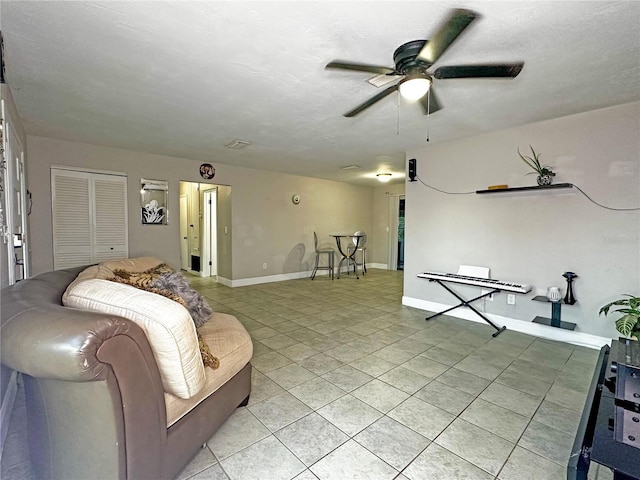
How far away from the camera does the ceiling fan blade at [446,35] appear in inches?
52.3

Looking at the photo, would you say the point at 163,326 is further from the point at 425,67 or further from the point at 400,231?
the point at 400,231

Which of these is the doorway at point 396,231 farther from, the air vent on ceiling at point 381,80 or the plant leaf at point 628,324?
the air vent on ceiling at point 381,80

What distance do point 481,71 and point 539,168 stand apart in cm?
213

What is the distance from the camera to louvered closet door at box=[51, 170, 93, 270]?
3.90m

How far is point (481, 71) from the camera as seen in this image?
1.66 meters

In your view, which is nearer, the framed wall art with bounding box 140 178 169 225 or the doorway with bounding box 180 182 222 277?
the framed wall art with bounding box 140 178 169 225

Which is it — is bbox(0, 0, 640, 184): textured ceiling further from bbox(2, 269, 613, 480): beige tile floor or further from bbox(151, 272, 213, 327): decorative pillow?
bbox(2, 269, 613, 480): beige tile floor

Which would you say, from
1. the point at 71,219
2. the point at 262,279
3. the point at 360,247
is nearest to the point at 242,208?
the point at 262,279

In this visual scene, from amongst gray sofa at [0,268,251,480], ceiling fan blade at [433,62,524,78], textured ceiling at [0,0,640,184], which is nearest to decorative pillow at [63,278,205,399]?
gray sofa at [0,268,251,480]

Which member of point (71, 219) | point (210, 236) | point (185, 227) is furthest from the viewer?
point (185, 227)

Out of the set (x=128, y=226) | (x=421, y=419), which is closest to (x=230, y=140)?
(x=128, y=226)

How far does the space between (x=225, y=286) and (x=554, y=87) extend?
5474 millimetres

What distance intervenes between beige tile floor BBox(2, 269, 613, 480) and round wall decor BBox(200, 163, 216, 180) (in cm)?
296

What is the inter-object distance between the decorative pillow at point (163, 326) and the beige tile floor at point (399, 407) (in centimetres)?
55
